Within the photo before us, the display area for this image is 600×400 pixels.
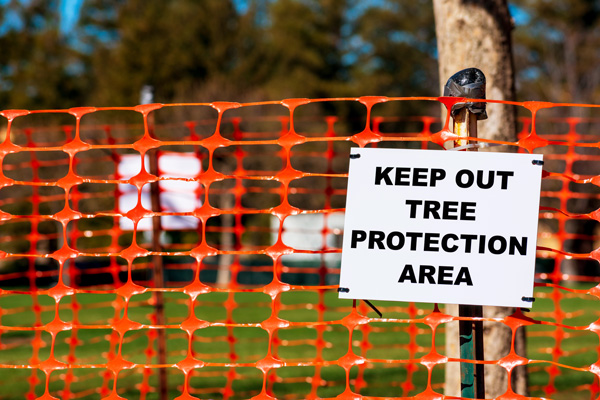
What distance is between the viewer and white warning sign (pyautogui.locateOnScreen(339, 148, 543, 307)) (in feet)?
9.61

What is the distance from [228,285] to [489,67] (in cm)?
964

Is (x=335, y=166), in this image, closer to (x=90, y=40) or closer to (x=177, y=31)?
(x=177, y=31)

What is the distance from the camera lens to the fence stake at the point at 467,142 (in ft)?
10.0

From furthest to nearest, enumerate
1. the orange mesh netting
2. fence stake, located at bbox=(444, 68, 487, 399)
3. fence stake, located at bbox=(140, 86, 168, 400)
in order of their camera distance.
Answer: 1. fence stake, located at bbox=(140, 86, 168, 400)
2. the orange mesh netting
3. fence stake, located at bbox=(444, 68, 487, 399)

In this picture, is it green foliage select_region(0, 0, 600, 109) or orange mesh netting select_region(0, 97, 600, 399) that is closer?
orange mesh netting select_region(0, 97, 600, 399)

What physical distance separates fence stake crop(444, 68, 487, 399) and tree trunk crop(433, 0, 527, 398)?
1121 mm

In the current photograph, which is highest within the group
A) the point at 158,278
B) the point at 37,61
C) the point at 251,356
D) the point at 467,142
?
the point at 37,61

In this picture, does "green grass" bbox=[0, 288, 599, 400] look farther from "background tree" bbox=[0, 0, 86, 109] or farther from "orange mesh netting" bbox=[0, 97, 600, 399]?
"background tree" bbox=[0, 0, 86, 109]

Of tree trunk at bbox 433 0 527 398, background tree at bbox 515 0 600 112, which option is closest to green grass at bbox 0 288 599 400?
tree trunk at bbox 433 0 527 398

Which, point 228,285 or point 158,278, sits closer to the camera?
point 158,278

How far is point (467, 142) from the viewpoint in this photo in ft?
10.3

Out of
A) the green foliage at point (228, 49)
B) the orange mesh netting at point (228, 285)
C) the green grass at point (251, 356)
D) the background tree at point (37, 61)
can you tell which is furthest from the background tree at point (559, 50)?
the background tree at point (37, 61)

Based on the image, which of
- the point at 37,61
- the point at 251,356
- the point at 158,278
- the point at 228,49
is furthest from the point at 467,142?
the point at 37,61

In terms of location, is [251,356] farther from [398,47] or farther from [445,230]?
[398,47]
